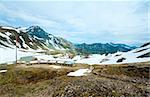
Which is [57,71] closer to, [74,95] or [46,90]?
[46,90]

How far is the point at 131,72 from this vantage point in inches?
2913

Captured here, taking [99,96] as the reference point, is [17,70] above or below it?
above

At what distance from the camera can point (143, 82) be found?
2542 inches

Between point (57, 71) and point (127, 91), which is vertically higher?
point (57, 71)

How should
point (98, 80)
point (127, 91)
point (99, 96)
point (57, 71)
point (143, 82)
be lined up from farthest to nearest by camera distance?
point (57, 71), point (143, 82), point (98, 80), point (127, 91), point (99, 96)

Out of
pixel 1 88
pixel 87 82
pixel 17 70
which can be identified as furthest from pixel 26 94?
pixel 17 70

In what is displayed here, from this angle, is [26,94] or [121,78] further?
[121,78]

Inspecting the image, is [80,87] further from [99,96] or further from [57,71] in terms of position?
[57,71]

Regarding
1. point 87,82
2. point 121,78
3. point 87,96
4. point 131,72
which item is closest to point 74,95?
point 87,96

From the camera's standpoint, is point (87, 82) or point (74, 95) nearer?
point (74, 95)

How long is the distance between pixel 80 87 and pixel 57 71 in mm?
20313

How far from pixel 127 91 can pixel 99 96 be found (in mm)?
7974

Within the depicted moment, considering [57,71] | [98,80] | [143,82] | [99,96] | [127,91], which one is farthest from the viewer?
[57,71]

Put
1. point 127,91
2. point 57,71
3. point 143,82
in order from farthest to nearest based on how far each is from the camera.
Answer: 1. point 57,71
2. point 143,82
3. point 127,91
